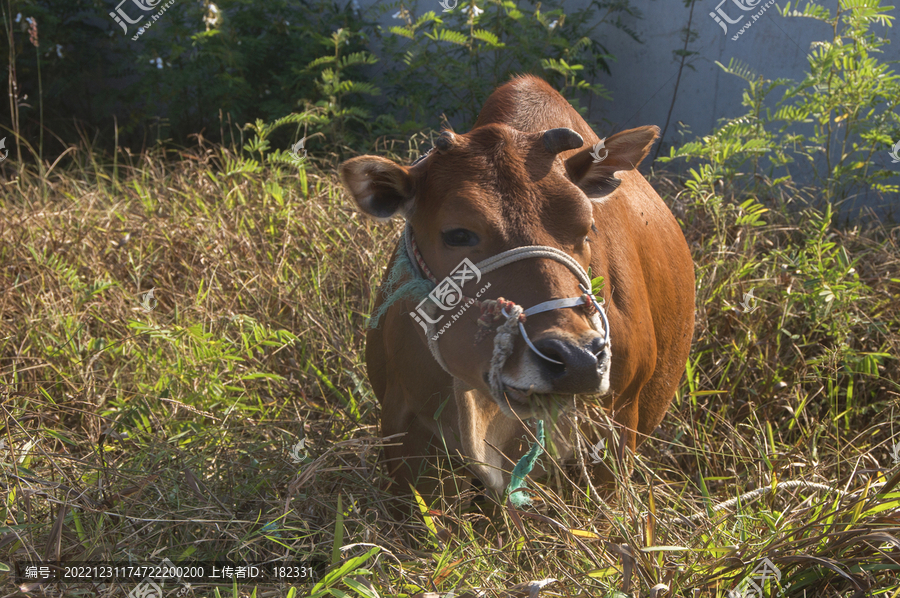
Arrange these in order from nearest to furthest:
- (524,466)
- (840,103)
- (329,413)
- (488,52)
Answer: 1. (524,466)
2. (329,413)
3. (840,103)
4. (488,52)

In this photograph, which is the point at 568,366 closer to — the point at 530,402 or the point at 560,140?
the point at 530,402

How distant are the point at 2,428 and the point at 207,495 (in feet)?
4.17

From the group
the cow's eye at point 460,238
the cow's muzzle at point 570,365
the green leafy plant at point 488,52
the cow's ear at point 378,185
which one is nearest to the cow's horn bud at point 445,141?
the cow's ear at point 378,185

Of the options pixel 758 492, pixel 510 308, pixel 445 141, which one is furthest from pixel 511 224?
pixel 758 492

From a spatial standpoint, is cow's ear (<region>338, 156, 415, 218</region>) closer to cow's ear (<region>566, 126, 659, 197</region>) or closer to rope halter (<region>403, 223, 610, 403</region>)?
rope halter (<region>403, 223, 610, 403</region>)

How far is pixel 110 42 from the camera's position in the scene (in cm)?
848

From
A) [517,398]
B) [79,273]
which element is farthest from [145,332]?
[517,398]

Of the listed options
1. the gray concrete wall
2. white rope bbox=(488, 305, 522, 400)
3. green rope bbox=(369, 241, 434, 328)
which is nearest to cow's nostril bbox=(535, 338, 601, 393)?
white rope bbox=(488, 305, 522, 400)

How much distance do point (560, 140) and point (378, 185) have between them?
0.69m

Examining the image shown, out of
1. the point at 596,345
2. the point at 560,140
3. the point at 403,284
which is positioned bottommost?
the point at 403,284

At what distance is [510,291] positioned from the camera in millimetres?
2260

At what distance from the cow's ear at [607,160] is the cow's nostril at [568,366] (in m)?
0.88

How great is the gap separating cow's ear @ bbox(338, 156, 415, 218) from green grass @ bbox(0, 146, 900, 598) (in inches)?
35.6

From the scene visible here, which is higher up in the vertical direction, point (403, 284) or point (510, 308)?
point (510, 308)
